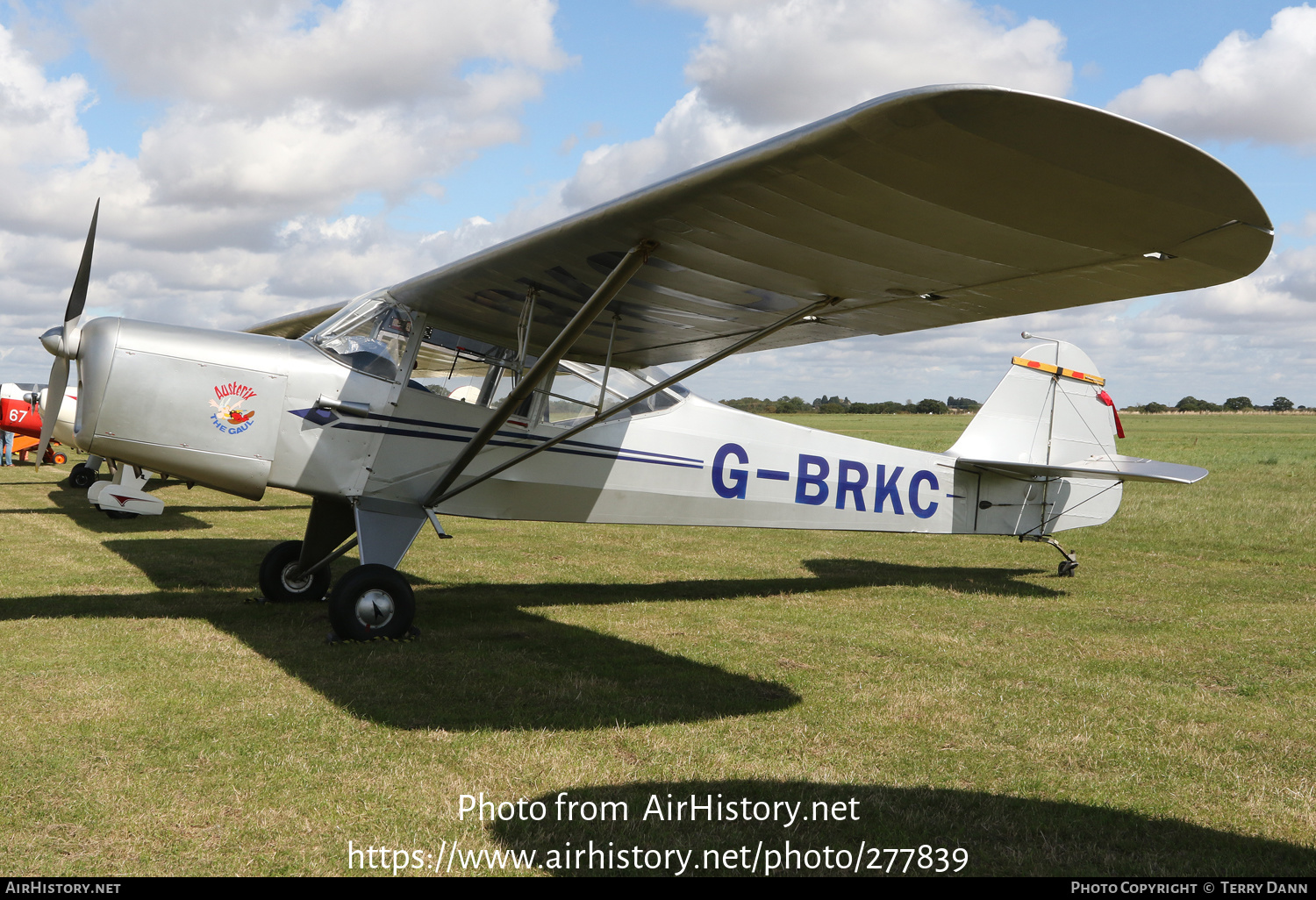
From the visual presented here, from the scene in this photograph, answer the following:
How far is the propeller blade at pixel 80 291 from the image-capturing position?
578 centimetres

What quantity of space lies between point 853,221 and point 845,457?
459 cm

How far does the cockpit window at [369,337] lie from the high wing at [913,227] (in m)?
0.46

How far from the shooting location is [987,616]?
23.2 feet

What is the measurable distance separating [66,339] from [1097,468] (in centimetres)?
883

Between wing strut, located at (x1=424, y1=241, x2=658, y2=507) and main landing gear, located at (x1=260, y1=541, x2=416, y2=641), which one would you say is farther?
main landing gear, located at (x1=260, y1=541, x2=416, y2=641)

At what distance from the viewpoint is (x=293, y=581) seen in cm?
697

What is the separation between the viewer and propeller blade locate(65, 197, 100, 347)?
228 inches

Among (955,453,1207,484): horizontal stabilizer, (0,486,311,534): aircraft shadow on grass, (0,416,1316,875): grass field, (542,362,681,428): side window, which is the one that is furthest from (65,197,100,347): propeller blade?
(955,453,1207,484): horizontal stabilizer

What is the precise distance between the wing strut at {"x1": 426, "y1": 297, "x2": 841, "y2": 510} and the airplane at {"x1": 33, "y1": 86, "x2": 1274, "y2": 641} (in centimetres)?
3

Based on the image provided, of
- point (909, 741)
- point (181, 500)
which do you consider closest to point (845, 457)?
point (909, 741)

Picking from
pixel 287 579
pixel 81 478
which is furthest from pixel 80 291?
pixel 81 478

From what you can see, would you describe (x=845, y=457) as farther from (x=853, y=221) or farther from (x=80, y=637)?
(x=80, y=637)

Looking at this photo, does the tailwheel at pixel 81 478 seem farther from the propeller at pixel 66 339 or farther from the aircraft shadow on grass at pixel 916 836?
the aircraft shadow on grass at pixel 916 836

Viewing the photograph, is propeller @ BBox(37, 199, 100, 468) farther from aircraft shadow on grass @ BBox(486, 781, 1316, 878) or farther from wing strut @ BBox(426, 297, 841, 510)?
aircraft shadow on grass @ BBox(486, 781, 1316, 878)
